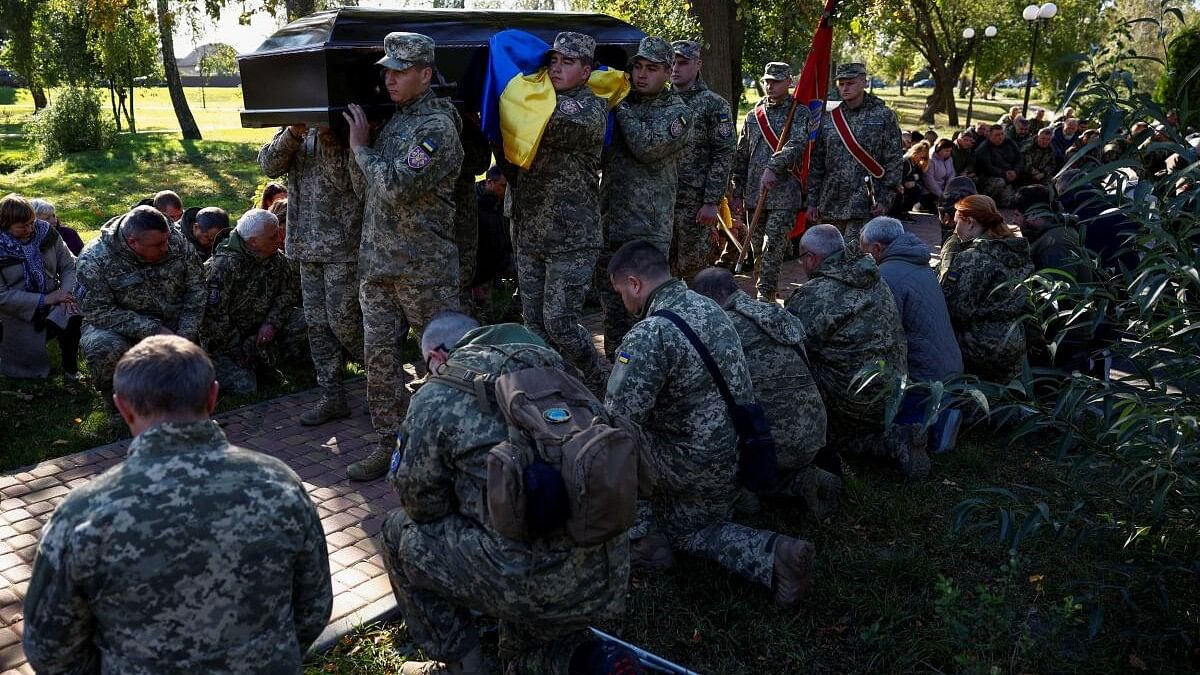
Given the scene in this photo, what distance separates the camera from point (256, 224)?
21.1ft

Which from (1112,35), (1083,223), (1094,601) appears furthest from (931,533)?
(1112,35)

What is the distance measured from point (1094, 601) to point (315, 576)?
9.42 feet

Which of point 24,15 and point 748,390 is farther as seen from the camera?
point 24,15

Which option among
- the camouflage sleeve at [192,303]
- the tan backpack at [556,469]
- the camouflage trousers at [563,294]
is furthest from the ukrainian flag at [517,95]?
the tan backpack at [556,469]

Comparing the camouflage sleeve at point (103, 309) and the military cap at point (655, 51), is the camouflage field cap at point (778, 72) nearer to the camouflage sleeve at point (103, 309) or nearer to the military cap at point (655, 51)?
the military cap at point (655, 51)

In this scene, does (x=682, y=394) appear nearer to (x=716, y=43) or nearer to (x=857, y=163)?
(x=857, y=163)

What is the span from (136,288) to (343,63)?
2.04m

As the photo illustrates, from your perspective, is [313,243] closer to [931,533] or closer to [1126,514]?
[931,533]

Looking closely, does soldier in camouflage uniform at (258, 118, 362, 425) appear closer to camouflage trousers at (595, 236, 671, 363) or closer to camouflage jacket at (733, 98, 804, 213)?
camouflage trousers at (595, 236, 671, 363)

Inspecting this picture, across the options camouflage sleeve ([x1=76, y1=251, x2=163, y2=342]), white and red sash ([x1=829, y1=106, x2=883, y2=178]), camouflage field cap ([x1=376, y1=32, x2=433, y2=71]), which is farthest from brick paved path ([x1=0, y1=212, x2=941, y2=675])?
white and red sash ([x1=829, y1=106, x2=883, y2=178])

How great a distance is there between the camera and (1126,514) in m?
3.63

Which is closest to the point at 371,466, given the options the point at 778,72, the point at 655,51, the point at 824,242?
the point at 824,242

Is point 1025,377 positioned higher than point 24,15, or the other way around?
point 24,15

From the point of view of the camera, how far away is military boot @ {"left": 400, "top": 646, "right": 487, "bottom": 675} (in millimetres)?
3387
